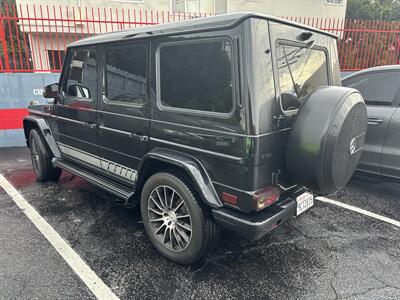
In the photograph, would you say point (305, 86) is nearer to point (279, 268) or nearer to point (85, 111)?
point (279, 268)

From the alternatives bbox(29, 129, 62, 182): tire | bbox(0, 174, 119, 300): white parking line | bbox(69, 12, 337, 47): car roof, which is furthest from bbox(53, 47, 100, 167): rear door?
bbox(0, 174, 119, 300): white parking line

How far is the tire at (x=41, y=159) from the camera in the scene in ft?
14.1

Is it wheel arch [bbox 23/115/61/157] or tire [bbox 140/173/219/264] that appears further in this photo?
wheel arch [bbox 23/115/61/157]

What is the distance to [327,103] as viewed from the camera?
220cm

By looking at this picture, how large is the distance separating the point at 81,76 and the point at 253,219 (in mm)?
2652

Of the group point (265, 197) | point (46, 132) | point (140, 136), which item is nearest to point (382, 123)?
point (265, 197)

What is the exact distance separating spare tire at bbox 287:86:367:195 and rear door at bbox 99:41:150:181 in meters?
1.33

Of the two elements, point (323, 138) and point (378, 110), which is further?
point (378, 110)

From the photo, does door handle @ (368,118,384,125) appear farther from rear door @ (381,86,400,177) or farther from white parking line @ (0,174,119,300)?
white parking line @ (0,174,119,300)

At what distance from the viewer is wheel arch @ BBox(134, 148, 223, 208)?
232cm

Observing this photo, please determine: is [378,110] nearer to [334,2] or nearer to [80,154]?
[80,154]

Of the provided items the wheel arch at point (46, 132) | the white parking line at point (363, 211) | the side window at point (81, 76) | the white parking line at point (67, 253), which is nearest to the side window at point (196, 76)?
the side window at point (81, 76)

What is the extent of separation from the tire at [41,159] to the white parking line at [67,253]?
1.46 ft

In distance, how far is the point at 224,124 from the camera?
7.21 ft
